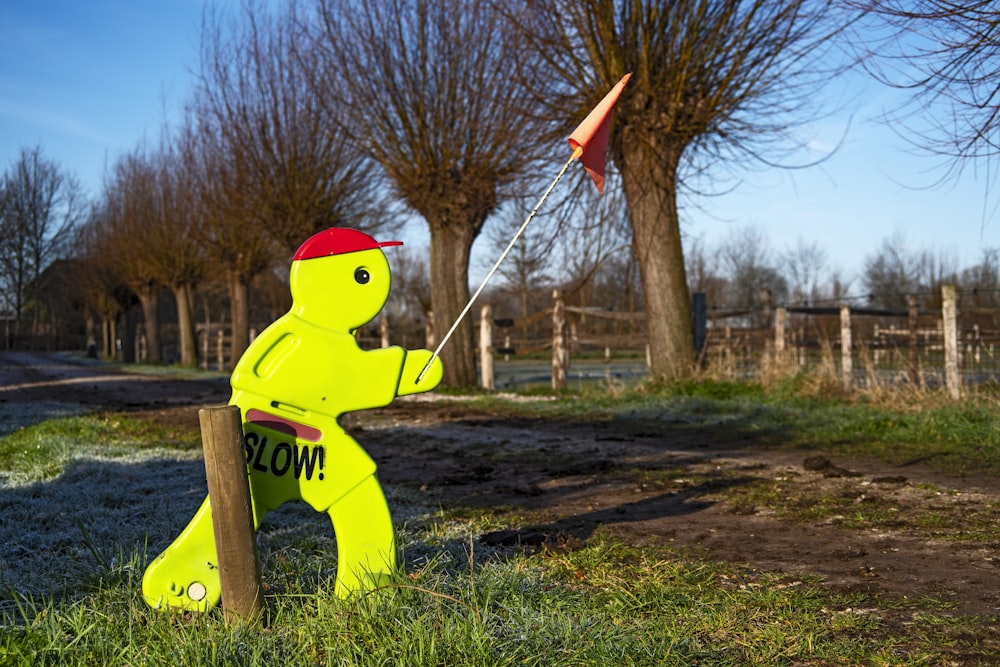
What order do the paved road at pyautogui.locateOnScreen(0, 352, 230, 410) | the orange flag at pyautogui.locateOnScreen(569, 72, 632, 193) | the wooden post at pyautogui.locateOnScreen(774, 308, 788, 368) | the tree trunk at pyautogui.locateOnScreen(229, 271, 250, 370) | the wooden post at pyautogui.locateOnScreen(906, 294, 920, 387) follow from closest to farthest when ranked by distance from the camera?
the orange flag at pyautogui.locateOnScreen(569, 72, 632, 193)
the wooden post at pyautogui.locateOnScreen(906, 294, 920, 387)
the wooden post at pyautogui.locateOnScreen(774, 308, 788, 368)
the paved road at pyautogui.locateOnScreen(0, 352, 230, 410)
the tree trunk at pyautogui.locateOnScreen(229, 271, 250, 370)

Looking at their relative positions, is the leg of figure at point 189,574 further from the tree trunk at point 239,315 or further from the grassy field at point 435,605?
the tree trunk at point 239,315

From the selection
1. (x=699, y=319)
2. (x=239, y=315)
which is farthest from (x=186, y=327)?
(x=699, y=319)

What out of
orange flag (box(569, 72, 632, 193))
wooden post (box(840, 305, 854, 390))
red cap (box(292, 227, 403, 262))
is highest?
orange flag (box(569, 72, 632, 193))

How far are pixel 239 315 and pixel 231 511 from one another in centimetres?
2520

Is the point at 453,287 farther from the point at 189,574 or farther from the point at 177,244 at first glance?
the point at 177,244

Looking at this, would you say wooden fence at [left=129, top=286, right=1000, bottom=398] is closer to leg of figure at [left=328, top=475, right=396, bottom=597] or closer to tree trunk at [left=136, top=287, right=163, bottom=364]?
leg of figure at [left=328, top=475, right=396, bottom=597]

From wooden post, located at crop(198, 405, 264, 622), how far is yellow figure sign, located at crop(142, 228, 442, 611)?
0.68ft

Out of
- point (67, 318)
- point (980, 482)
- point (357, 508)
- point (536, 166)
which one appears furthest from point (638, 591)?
point (67, 318)

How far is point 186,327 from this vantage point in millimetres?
34344

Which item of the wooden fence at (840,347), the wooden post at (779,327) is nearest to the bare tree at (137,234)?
the wooden fence at (840,347)

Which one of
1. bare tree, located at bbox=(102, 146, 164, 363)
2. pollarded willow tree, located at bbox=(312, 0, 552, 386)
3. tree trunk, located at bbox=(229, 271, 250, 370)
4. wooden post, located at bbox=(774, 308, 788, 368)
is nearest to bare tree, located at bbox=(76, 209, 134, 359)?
bare tree, located at bbox=(102, 146, 164, 363)

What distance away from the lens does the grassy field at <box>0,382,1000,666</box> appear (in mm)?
2746

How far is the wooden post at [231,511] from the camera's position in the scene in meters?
3.04

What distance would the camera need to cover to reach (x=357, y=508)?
11.4ft
